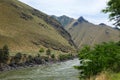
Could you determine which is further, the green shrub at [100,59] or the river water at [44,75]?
the river water at [44,75]

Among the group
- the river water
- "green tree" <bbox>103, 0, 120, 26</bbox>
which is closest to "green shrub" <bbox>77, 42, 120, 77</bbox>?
"green tree" <bbox>103, 0, 120, 26</bbox>

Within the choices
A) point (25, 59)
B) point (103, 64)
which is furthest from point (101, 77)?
point (25, 59)

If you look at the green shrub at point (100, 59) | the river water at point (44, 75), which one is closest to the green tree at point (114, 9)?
the green shrub at point (100, 59)

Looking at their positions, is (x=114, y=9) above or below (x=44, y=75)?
above

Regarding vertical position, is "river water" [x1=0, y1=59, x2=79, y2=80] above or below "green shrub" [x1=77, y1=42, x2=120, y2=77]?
below

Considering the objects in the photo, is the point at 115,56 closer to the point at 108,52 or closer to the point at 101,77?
the point at 108,52

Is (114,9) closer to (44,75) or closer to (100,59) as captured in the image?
(100,59)

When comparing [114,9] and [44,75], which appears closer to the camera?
[114,9]

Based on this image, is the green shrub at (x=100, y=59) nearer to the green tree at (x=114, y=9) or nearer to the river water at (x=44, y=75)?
the green tree at (x=114, y=9)

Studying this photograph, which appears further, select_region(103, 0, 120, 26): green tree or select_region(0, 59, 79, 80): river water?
select_region(0, 59, 79, 80): river water

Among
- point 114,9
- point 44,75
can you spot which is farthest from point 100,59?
point 44,75

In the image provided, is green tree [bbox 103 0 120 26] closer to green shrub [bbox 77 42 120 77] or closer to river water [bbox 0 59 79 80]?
green shrub [bbox 77 42 120 77]

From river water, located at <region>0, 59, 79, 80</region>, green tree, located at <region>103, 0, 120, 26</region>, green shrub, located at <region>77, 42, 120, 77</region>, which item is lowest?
river water, located at <region>0, 59, 79, 80</region>

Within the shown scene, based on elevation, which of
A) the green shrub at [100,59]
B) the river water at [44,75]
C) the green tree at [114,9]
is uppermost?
the green tree at [114,9]
